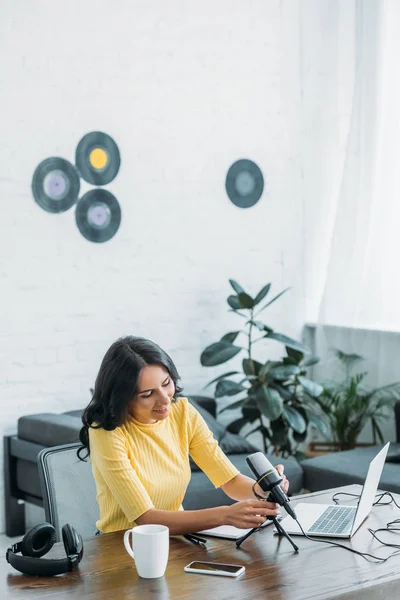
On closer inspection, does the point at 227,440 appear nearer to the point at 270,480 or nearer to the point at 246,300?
the point at 246,300

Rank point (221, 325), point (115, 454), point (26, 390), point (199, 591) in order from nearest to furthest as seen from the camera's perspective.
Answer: point (199, 591), point (115, 454), point (26, 390), point (221, 325)

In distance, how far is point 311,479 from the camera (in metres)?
4.21

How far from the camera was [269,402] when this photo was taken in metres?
4.53

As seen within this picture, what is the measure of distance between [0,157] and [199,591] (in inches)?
119

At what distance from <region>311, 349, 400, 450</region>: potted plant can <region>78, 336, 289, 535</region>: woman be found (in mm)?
2556

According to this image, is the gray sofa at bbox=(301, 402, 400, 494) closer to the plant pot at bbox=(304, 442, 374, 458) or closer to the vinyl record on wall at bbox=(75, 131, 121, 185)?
the plant pot at bbox=(304, 442, 374, 458)

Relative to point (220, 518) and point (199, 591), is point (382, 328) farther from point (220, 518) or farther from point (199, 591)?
point (199, 591)

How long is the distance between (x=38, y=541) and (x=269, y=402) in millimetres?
2656

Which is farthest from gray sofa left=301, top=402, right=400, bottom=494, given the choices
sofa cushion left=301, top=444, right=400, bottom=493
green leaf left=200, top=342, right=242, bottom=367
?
green leaf left=200, top=342, right=242, bottom=367

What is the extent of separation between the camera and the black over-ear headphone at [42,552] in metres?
1.89

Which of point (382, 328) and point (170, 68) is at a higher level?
point (170, 68)

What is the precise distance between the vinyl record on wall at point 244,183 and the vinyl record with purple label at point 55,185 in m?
1.00

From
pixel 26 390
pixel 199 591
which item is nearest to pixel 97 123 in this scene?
pixel 26 390

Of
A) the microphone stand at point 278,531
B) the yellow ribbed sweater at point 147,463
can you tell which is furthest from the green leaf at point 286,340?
the microphone stand at point 278,531
